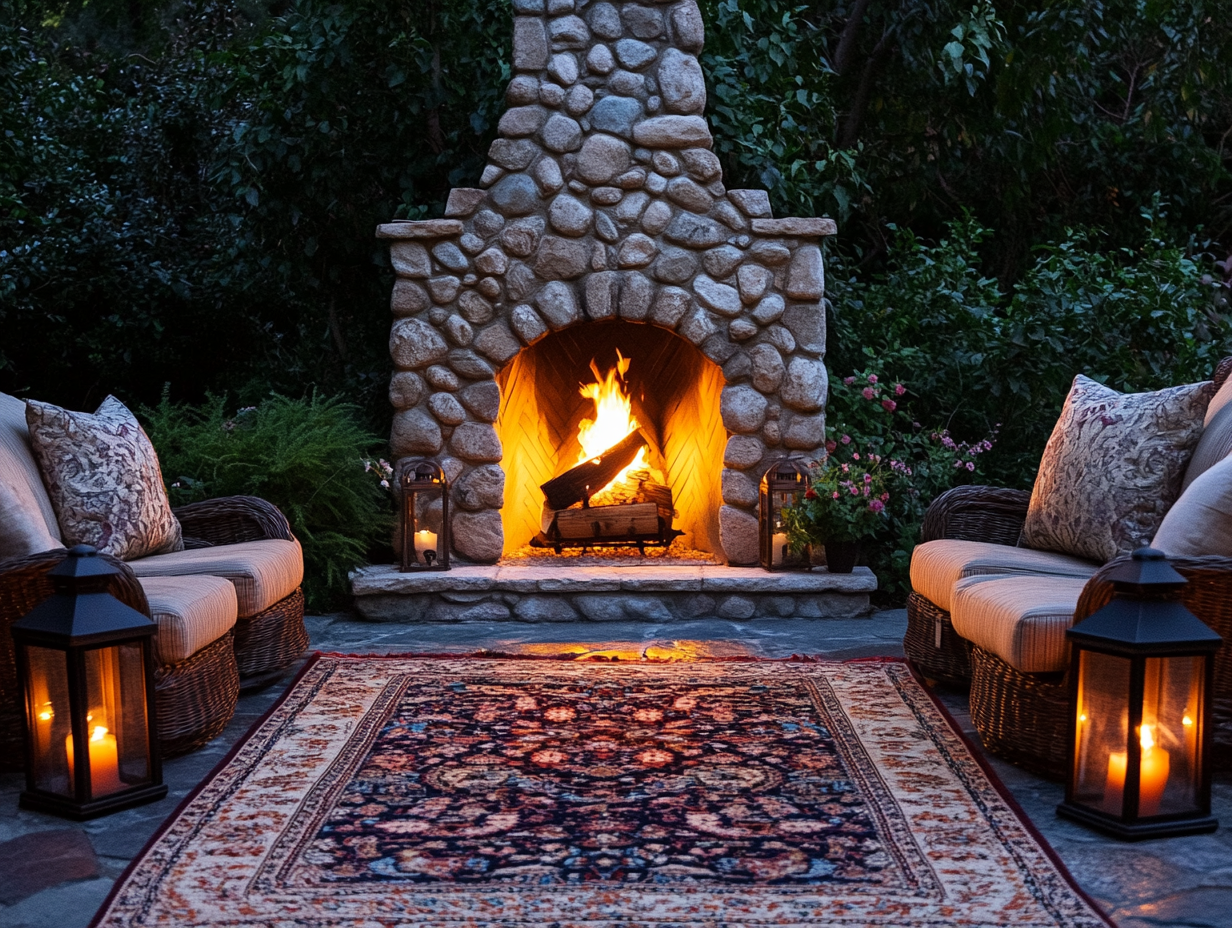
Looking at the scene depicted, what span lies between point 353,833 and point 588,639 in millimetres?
2086

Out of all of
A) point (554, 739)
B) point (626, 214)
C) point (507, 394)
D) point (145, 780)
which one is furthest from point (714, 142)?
point (145, 780)

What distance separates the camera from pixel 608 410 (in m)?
6.08

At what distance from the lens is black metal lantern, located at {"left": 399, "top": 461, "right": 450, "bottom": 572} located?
17.1 ft

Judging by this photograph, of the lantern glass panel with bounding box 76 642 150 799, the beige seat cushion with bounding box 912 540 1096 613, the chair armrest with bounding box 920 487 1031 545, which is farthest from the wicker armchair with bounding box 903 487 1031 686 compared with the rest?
the lantern glass panel with bounding box 76 642 150 799

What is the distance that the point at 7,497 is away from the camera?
324 cm

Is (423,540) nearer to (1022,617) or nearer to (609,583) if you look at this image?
(609,583)

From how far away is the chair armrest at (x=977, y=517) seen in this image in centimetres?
417

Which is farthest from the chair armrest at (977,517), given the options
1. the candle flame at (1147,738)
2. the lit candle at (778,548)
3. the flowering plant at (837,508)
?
the candle flame at (1147,738)

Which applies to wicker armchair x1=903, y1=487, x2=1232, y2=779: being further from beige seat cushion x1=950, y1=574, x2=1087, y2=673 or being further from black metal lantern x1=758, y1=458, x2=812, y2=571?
black metal lantern x1=758, y1=458, x2=812, y2=571

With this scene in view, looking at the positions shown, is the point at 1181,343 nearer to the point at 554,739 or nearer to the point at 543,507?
the point at 543,507

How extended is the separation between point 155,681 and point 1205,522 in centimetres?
249

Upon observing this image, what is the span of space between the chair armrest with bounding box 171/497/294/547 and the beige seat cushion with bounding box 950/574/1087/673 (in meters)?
2.25

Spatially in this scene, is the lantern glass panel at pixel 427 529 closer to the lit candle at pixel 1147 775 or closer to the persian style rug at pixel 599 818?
the persian style rug at pixel 599 818

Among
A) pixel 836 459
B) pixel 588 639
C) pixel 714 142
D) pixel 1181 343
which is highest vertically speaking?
pixel 714 142
